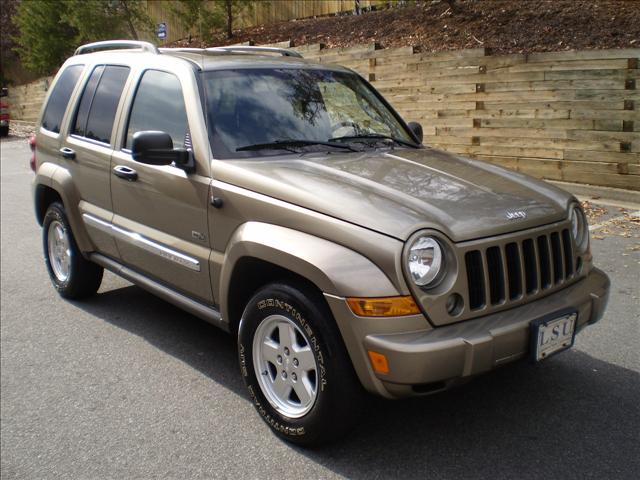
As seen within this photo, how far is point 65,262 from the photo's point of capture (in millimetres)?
6043

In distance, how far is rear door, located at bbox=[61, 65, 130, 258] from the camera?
16.7 feet

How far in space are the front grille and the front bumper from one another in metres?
0.11

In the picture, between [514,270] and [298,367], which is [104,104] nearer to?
[298,367]

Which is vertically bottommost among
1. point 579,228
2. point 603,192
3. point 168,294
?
point 603,192

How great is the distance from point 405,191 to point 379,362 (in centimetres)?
92

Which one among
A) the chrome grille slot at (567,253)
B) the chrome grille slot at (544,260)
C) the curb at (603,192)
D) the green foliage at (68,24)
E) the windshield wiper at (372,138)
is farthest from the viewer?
the green foliage at (68,24)

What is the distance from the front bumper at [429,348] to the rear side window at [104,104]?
2.75 metres

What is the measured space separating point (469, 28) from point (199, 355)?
32.3 feet

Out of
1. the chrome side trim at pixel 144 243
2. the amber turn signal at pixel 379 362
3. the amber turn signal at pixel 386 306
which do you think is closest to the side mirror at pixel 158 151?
the chrome side trim at pixel 144 243

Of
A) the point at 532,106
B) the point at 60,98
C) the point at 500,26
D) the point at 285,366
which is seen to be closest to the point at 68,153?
the point at 60,98

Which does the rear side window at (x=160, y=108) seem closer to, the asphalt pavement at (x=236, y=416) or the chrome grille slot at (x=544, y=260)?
the asphalt pavement at (x=236, y=416)

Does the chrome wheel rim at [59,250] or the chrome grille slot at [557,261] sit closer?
the chrome grille slot at [557,261]

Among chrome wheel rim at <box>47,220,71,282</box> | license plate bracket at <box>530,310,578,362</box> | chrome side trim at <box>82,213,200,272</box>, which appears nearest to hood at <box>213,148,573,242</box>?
license plate bracket at <box>530,310,578,362</box>

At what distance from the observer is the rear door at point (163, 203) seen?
13.6ft
